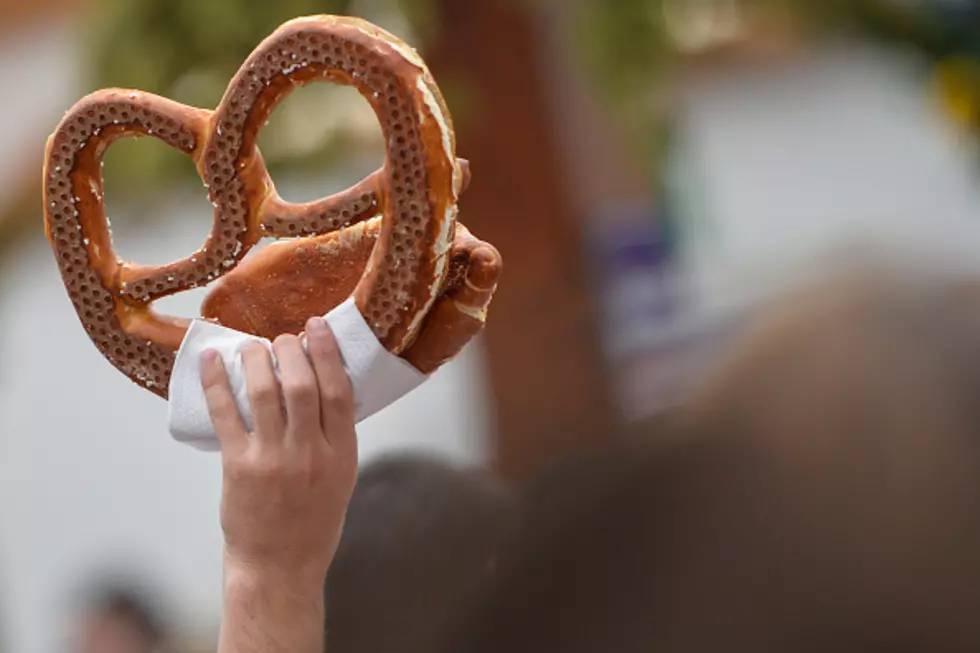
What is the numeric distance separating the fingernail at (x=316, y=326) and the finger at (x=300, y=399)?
3 centimetres

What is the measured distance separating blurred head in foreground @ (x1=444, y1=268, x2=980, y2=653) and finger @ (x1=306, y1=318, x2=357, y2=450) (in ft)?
1.06

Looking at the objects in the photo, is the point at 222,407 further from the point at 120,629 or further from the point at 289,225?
the point at 120,629

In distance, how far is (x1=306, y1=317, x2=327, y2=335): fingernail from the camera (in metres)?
0.91

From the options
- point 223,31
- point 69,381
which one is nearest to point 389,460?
point 223,31

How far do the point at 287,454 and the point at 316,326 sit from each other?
0.10 m

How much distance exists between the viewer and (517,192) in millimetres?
3068

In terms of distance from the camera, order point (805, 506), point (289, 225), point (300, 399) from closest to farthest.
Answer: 1. point (805, 506)
2. point (300, 399)
3. point (289, 225)

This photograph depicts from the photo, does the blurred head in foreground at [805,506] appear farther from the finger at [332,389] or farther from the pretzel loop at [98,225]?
the pretzel loop at [98,225]

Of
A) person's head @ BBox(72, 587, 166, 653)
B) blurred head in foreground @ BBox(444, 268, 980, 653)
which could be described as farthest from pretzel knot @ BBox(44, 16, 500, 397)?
person's head @ BBox(72, 587, 166, 653)

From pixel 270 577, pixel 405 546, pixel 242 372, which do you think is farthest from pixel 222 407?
pixel 405 546

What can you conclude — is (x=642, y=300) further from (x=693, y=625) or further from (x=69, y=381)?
(x=693, y=625)

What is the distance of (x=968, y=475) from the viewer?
47 centimetres

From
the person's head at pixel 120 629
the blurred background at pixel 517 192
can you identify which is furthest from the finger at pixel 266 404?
the person's head at pixel 120 629

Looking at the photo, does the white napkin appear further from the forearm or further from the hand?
the forearm
